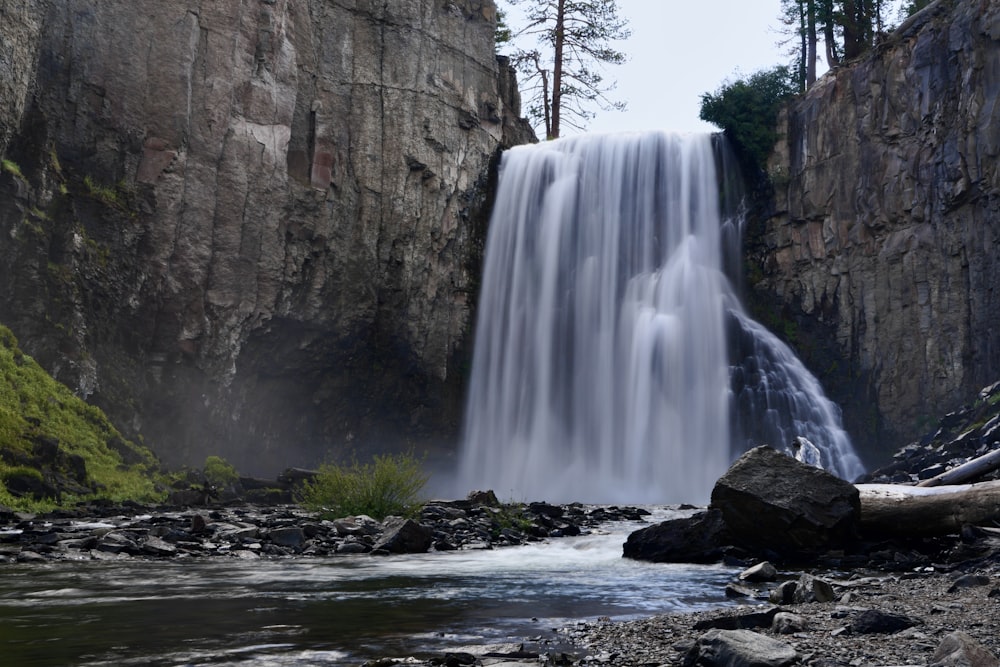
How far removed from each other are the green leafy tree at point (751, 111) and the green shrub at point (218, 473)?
22618 millimetres

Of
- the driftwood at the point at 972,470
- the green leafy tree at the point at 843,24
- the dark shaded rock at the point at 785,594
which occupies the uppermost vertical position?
the green leafy tree at the point at 843,24

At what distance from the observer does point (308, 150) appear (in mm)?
29266

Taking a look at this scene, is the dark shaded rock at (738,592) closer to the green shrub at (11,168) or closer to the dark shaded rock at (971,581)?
the dark shaded rock at (971,581)

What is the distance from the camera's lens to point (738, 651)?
14.7 feet

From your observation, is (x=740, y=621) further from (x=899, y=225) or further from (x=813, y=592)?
(x=899, y=225)

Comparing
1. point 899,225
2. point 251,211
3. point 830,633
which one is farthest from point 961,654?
point 899,225

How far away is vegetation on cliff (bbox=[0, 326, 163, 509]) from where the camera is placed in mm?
16359

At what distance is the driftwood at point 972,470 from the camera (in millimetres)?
10156

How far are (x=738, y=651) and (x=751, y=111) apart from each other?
32.0m

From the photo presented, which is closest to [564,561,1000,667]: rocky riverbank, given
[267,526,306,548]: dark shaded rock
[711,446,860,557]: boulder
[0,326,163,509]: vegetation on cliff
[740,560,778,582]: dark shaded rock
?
[740,560,778,582]: dark shaded rock

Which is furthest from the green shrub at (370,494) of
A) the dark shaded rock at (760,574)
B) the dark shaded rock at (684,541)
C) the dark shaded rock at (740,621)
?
the dark shaded rock at (740,621)

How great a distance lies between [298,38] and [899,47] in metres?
21.2

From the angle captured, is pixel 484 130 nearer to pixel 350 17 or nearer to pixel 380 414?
pixel 350 17

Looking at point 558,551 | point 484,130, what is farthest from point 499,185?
point 558,551
